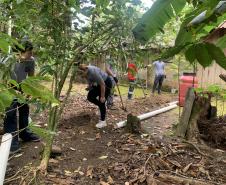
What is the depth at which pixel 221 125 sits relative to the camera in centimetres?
648

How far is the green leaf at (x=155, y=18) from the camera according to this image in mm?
1682

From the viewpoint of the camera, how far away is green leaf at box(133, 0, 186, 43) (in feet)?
5.52

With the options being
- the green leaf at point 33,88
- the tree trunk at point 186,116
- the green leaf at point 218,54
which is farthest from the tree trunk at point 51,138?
the green leaf at point 218,54

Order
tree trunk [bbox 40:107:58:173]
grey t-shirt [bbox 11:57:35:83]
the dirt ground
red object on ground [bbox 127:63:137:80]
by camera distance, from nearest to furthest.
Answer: the dirt ground → tree trunk [bbox 40:107:58:173] → red object on ground [bbox 127:63:137:80] → grey t-shirt [bbox 11:57:35:83]

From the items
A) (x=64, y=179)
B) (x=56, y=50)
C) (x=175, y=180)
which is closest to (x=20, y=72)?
(x=56, y=50)

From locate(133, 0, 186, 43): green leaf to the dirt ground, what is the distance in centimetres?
284

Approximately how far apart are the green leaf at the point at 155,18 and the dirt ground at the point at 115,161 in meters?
2.84

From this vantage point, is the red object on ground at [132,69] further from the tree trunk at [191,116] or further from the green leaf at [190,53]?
the green leaf at [190,53]

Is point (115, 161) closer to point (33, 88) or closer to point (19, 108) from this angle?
point (19, 108)

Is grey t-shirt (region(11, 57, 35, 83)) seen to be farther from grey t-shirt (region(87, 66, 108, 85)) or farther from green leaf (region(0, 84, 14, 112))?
green leaf (region(0, 84, 14, 112))

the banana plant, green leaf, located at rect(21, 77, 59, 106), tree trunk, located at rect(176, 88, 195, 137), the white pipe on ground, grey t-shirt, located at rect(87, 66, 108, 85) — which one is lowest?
the white pipe on ground

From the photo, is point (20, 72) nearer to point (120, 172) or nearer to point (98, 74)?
point (98, 74)

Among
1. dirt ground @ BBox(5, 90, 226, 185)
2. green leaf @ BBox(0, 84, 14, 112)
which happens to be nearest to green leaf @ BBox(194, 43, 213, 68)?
green leaf @ BBox(0, 84, 14, 112)

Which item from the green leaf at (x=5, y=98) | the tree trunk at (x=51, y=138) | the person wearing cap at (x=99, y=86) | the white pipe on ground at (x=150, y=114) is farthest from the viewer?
the white pipe on ground at (x=150, y=114)
